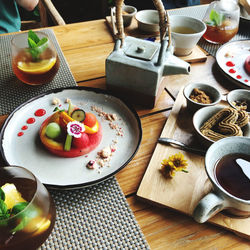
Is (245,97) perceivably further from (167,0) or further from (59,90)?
(167,0)

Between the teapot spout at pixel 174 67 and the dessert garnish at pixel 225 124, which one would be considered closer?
the dessert garnish at pixel 225 124

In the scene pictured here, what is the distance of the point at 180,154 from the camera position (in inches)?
27.0

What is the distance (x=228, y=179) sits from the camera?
58 centimetres

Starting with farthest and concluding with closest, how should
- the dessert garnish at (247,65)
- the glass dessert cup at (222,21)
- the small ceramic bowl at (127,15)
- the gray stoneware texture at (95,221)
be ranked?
the small ceramic bowl at (127,15) < the glass dessert cup at (222,21) < the dessert garnish at (247,65) < the gray stoneware texture at (95,221)

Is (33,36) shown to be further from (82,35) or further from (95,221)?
(95,221)

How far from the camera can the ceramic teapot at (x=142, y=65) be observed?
2.64 feet

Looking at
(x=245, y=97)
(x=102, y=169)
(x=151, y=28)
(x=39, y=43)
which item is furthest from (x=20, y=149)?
(x=151, y=28)

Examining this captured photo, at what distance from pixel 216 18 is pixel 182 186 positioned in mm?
825

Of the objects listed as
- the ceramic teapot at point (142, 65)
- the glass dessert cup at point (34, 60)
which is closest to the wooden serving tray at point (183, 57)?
the ceramic teapot at point (142, 65)

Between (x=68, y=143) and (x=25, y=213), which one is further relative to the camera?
(x=68, y=143)

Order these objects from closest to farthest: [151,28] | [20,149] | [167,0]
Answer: [20,149]
[151,28]
[167,0]

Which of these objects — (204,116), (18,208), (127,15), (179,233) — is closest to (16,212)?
(18,208)

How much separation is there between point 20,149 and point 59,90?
0.82 ft

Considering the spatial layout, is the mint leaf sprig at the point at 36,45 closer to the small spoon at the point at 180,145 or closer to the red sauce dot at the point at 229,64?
the small spoon at the point at 180,145
